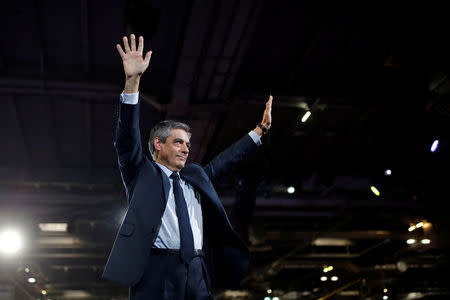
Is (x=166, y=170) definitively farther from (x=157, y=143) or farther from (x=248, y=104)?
(x=248, y=104)

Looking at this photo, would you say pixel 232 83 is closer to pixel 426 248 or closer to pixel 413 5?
pixel 413 5

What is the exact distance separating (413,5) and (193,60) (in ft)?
9.80

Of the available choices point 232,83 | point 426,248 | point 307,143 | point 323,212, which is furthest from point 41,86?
point 426,248

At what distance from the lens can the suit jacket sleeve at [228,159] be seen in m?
2.45

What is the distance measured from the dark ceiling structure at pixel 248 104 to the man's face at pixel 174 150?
2.86 m

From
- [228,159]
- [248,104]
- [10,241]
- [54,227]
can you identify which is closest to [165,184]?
[228,159]

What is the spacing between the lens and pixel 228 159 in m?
2.50

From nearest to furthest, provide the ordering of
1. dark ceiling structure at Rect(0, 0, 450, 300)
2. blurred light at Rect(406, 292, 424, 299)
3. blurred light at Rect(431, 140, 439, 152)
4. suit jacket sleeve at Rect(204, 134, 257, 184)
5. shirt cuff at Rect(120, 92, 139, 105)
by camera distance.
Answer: shirt cuff at Rect(120, 92, 139, 105), suit jacket sleeve at Rect(204, 134, 257, 184), dark ceiling structure at Rect(0, 0, 450, 300), blurred light at Rect(431, 140, 439, 152), blurred light at Rect(406, 292, 424, 299)

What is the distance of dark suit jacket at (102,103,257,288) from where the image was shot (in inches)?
69.2

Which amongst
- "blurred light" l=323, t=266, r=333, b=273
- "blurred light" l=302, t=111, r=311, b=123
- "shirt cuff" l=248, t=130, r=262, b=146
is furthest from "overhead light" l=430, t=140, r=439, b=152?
"blurred light" l=323, t=266, r=333, b=273

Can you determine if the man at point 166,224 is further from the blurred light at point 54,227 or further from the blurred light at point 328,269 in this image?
the blurred light at point 328,269

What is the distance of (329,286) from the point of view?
68.0 ft

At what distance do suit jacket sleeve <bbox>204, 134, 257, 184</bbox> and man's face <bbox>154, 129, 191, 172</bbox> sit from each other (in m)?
0.25

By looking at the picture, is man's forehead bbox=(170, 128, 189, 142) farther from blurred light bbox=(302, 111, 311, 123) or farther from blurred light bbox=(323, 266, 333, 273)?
blurred light bbox=(323, 266, 333, 273)
